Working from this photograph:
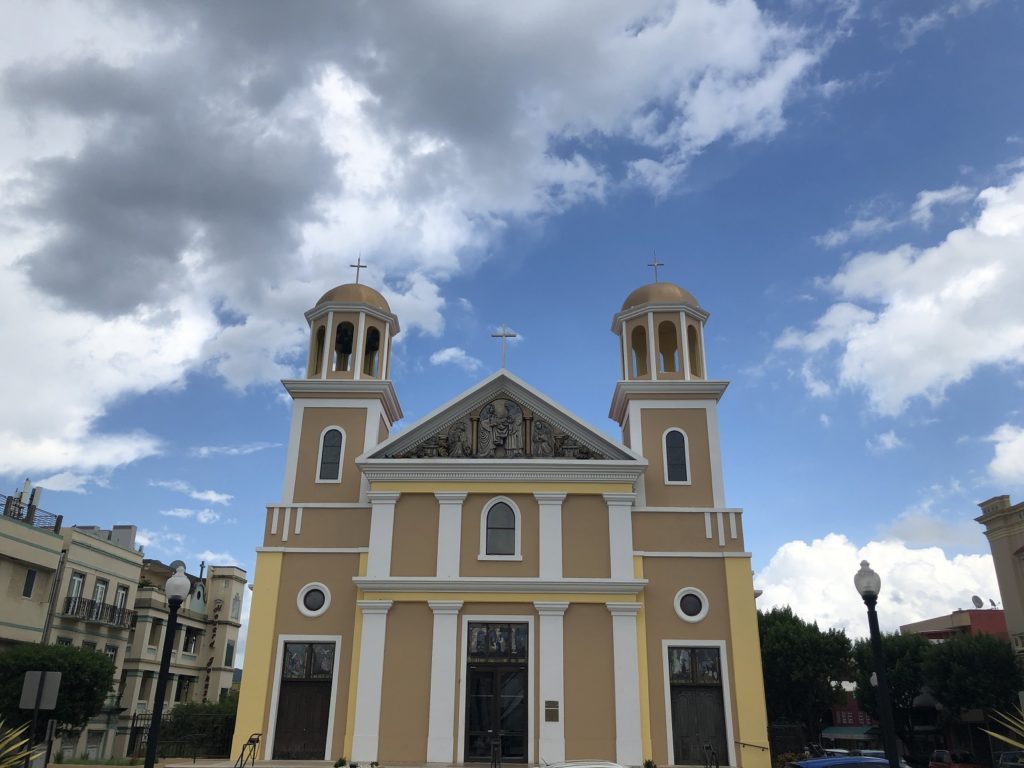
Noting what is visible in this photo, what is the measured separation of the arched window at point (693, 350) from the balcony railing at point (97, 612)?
2639 centimetres

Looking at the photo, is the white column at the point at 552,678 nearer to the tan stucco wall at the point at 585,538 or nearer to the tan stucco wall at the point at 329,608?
the tan stucco wall at the point at 585,538

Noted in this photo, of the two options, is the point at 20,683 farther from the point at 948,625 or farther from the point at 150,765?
the point at 948,625

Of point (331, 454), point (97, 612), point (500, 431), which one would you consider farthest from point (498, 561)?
point (97, 612)

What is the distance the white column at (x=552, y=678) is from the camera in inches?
891

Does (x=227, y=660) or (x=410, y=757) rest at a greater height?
(x=227, y=660)

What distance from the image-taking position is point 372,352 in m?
29.3

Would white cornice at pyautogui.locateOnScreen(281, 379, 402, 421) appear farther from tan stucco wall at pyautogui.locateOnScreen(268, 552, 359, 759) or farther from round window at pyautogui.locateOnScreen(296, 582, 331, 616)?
round window at pyautogui.locateOnScreen(296, 582, 331, 616)

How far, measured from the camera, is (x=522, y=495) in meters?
25.4

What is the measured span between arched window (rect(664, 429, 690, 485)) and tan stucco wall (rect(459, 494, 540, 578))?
461 centimetres

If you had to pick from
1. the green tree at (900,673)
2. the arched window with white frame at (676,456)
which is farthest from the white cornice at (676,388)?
the green tree at (900,673)

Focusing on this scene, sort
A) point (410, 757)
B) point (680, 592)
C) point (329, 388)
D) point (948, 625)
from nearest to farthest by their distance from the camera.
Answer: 1. point (410, 757)
2. point (680, 592)
3. point (329, 388)
4. point (948, 625)

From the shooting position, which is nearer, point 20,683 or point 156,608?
point 20,683

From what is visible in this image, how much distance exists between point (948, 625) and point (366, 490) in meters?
43.8

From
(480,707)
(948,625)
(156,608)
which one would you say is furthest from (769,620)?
(156,608)
